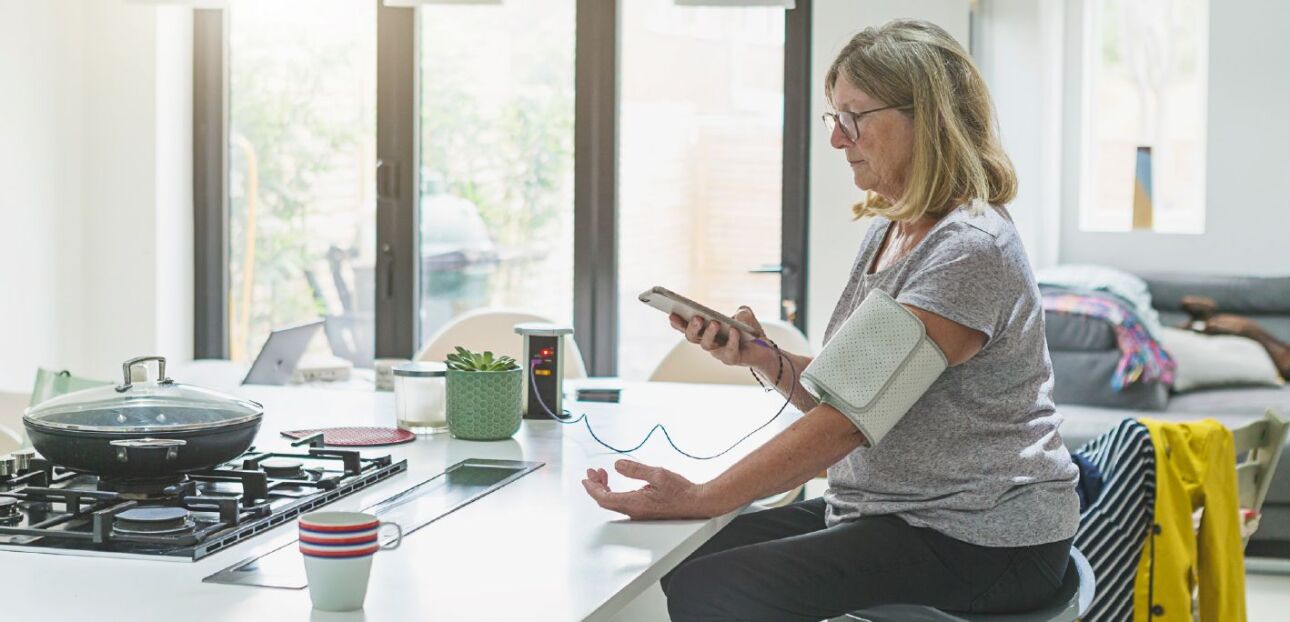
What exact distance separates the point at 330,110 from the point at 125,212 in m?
0.79

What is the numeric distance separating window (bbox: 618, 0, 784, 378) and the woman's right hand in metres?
2.60

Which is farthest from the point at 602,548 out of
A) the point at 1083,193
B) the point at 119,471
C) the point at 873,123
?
the point at 1083,193

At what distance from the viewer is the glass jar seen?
7.97 ft

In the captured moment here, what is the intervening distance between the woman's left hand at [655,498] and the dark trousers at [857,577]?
0.12 meters

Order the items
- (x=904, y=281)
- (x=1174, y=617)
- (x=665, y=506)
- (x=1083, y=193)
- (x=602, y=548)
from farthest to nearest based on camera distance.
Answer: (x=1083, y=193) → (x=1174, y=617) → (x=904, y=281) → (x=665, y=506) → (x=602, y=548)

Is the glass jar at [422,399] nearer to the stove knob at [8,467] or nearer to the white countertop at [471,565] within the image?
the white countertop at [471,565]

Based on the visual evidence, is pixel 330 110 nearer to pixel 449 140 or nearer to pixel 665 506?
pixel 449 140

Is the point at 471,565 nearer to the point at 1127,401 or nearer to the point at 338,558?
the point at 338,558

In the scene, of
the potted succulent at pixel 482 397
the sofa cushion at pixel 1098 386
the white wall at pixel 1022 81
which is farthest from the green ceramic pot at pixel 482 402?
the white wall at pixel 1022 81

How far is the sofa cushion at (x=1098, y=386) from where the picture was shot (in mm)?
4941

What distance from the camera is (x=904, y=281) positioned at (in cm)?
196

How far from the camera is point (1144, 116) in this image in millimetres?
6309

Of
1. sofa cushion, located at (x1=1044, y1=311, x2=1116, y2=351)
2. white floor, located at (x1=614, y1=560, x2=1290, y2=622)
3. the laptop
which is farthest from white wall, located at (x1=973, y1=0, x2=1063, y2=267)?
the laptop

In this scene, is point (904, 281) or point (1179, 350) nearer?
point (904, 281)
